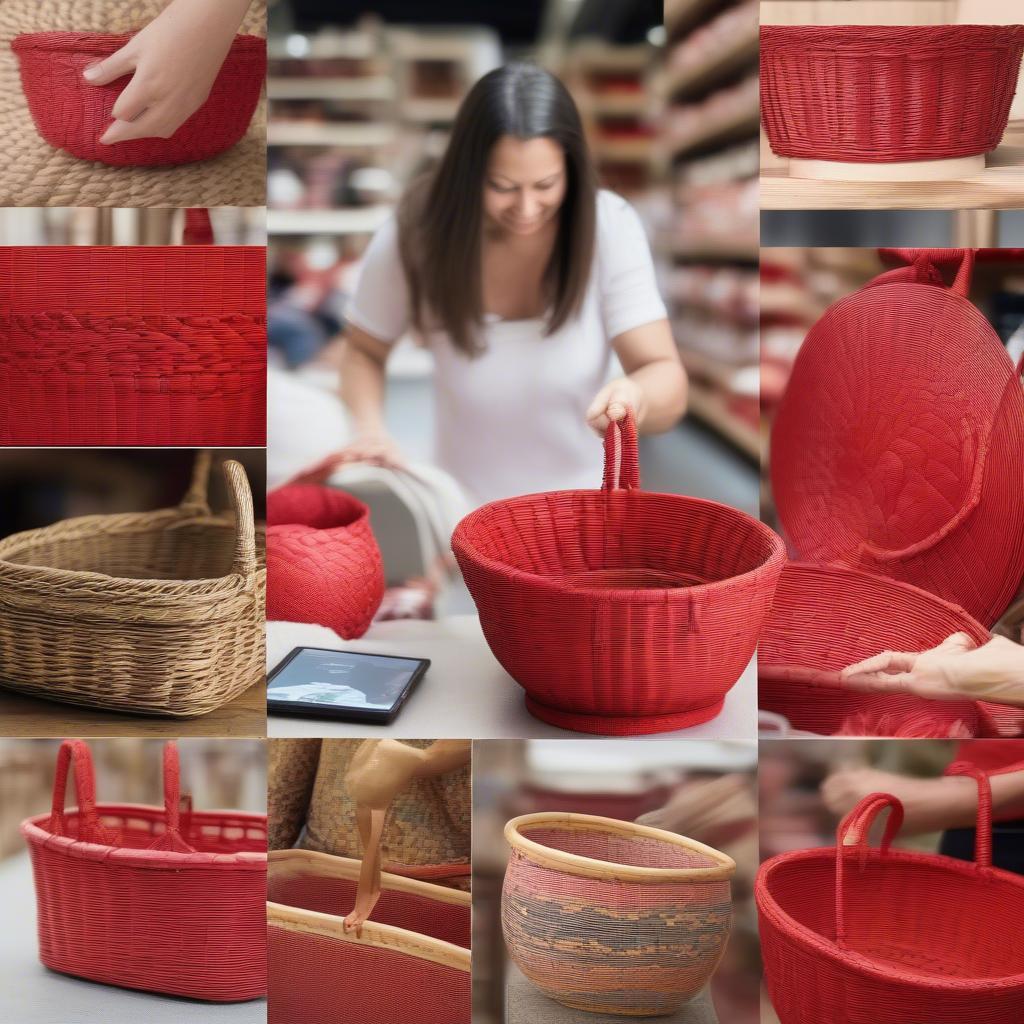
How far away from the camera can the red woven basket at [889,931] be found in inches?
58.0

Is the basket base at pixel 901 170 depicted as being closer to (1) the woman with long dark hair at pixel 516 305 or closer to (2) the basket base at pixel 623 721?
(1) the woman with long dark hair at pixel 516 305

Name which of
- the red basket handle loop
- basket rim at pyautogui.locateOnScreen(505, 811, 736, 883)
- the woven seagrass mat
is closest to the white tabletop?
basket rim at pyautogui.locateOnScreen(505, 811, 736, 883)

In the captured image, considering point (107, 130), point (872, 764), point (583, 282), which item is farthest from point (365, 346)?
point (872, 764)

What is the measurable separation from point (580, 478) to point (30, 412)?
82 centimetres

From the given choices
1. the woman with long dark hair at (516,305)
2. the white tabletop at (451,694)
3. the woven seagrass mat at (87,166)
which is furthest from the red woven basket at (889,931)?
the woven seagrass mat at (87,166)

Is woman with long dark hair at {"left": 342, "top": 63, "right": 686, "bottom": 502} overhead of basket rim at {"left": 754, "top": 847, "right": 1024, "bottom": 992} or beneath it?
overhead

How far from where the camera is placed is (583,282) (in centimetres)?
171

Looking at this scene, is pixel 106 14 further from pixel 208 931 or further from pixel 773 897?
pixel 773 897

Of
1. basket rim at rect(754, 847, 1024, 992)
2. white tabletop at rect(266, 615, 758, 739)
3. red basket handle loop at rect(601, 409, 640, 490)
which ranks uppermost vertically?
red basket handle loop at rect(601, 409, 640, 490)

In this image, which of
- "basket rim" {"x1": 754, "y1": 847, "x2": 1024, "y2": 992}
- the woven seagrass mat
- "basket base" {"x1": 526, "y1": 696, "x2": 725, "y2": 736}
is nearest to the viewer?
"basket rim" {"x1": 754, "y1": 847, "x2": 1024, "y2": 992}

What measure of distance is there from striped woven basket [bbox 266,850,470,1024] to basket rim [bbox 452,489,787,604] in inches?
21.4

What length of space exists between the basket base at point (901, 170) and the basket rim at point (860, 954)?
984 millimetres

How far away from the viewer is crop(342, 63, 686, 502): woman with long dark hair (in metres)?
1.66

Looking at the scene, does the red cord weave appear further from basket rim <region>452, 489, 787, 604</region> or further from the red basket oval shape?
the red basket oval shape
